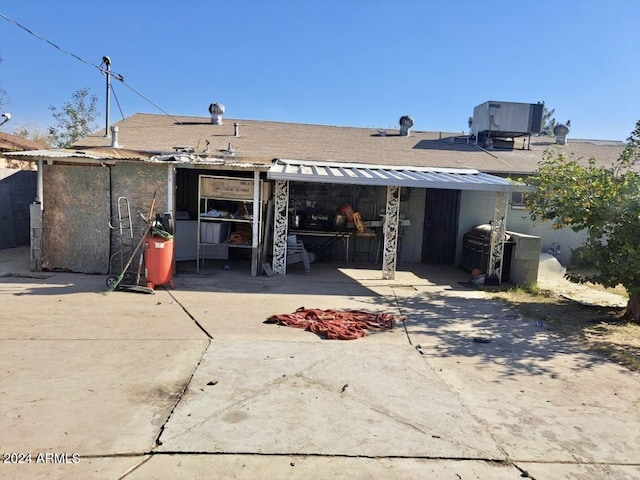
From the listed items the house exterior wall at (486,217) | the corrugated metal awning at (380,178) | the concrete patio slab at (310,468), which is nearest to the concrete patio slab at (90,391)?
the concrete patio slab at (310,468)

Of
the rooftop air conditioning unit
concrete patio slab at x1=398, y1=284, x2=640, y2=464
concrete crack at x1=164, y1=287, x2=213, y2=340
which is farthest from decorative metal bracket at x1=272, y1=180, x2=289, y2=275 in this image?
the rooftop air conditioning unit

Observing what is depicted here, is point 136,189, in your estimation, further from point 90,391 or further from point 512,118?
point 512,118

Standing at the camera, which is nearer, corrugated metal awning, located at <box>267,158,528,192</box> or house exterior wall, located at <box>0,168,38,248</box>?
corrugated metal awning, located at <box>267,158,528,192</box>

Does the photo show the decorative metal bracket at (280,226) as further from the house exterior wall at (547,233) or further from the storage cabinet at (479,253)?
the house exterior wall at (547,233)

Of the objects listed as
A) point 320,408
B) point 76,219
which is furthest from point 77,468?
point 76,219

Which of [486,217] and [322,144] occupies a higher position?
[322,144]

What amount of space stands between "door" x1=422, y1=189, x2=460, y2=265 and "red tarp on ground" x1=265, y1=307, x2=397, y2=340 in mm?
6414

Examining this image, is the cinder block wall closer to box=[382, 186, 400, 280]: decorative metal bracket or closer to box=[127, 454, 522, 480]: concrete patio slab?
box=[382, 186, 400, 280]: decorative metal bracket

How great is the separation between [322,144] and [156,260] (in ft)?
24.0

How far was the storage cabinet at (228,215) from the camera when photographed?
32.4 feet

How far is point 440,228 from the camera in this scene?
42.9 ft

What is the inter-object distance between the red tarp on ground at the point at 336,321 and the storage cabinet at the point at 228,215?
3.40 metres

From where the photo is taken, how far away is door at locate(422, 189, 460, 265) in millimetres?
13008

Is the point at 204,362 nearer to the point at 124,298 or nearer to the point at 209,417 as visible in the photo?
the point at 209,417
